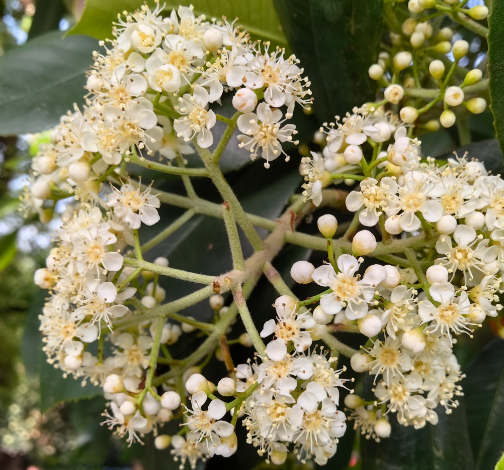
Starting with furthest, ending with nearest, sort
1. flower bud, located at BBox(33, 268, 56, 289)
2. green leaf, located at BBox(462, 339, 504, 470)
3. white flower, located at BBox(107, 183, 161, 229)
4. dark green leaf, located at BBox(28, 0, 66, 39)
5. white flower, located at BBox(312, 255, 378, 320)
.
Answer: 1. dark green leaf, located at BBox(28, 0, 66, 39)
2. green leaf, located at BBox(462, 339, 504, 470)
3. flower bud, located at BBox(33, 268, 56, 289)
4. white flower, located at BBox(107, 183, 161, 229)
5. white flower, located at BBox(312, 255, 378, 320)

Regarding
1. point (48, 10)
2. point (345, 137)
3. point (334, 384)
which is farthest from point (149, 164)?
point (48, 10)

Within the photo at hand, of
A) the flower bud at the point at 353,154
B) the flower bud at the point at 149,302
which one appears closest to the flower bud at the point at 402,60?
the flower bud at the point at 353,154

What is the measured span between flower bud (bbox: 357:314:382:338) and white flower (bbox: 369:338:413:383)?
0.05 m

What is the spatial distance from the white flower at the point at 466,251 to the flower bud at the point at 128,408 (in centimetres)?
47

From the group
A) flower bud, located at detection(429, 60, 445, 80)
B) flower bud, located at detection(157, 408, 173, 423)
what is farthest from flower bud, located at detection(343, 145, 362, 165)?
flower bud, located at detection(157, 408, 173, 423)

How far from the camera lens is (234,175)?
3.36 feet

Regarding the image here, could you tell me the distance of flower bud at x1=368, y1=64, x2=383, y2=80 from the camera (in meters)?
0.80

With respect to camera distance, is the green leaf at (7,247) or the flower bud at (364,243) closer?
the flower bud at (364,243)

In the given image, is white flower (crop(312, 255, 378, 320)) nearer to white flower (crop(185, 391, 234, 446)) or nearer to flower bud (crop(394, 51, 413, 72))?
white flower (crop(185, 391, 234, 446))

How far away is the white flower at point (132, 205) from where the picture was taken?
2.28 feet

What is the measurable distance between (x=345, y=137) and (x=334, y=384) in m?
0.35

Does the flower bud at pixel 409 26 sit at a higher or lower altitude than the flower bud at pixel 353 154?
higher

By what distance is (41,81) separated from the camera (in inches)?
40.9

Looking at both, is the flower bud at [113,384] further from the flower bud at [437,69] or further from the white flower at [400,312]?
the flower bud at [437,69]
